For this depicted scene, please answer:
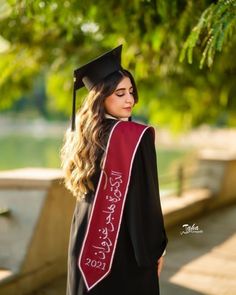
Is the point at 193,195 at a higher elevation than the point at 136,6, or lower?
lower

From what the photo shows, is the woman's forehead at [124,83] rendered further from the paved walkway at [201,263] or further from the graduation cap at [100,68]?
the paved walkway at [201,263]

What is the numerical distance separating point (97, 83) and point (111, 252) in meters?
0.96

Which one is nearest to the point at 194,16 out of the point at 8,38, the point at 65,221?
the point at 65,221

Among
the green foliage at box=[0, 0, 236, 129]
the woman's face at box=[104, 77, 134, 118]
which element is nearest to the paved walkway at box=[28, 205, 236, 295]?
the green foliage at box=[0, 0, 236, 129]

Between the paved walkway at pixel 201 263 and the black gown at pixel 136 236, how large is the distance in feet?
6.59

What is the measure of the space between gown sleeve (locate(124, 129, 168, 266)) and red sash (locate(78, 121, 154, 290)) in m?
0.04

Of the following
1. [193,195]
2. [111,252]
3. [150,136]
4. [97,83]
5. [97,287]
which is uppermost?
[97,83]

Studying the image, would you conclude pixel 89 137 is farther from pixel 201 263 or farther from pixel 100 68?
pixel 201 263

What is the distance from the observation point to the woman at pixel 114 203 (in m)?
3.12

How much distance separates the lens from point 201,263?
6168mm

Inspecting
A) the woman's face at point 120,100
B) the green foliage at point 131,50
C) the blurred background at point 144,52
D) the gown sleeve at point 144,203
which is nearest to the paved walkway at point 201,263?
the blurred background at point 144,52

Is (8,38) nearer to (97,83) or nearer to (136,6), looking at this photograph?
(136,6)

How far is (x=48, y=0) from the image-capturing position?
5.03 m

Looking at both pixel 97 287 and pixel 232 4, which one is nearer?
pixel 97 287
